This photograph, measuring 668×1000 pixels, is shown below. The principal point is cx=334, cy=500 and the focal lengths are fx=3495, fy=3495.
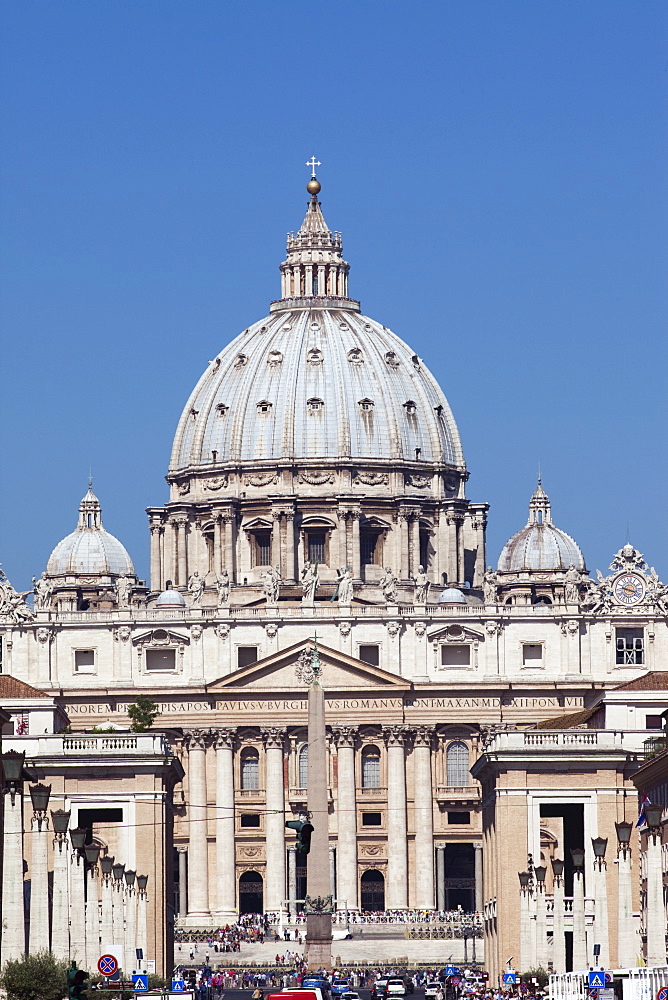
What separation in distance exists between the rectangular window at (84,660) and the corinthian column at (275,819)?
1120 centimetres

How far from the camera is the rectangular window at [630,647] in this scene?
649ft

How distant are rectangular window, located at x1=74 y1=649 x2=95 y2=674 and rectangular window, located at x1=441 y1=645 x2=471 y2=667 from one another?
20.0m

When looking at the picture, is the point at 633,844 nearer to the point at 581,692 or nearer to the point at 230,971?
the point at 230,971

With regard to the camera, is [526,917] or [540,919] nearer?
[540,919]

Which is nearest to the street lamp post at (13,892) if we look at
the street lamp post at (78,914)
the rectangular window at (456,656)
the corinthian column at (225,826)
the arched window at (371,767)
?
the street lamp post at (78,914)

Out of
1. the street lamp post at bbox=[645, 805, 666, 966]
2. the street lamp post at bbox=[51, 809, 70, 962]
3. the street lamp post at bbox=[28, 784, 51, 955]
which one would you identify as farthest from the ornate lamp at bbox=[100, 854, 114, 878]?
the street lamp post at bbox=[645, 805, 666, 966]

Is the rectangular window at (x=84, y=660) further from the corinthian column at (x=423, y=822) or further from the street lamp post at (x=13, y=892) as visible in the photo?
the street lamp post at (x=13, y=892)

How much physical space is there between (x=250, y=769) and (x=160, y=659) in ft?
27.3

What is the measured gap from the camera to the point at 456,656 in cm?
19812

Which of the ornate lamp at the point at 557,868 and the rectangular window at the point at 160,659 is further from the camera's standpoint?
the rectangular window at the point at 160,659

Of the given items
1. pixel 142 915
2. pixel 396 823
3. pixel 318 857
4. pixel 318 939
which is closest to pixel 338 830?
pixel 396 823

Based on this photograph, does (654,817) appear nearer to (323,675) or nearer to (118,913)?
(118,913)

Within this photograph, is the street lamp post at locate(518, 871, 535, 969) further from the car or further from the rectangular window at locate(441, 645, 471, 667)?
the rectangular window at locate(441, 645, 471, 667)

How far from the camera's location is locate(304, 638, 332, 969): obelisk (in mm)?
118688
